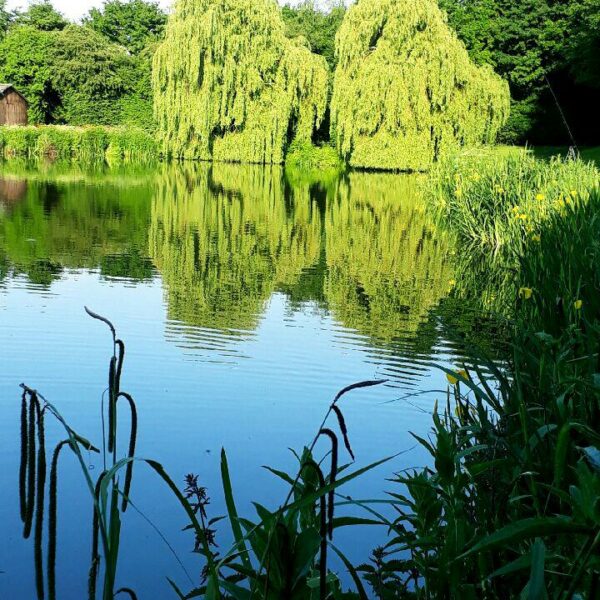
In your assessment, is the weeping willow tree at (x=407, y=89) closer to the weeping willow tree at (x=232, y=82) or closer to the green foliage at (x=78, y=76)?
the weeping willow tree at (x=232, y=82)

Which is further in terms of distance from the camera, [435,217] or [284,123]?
[284,123]

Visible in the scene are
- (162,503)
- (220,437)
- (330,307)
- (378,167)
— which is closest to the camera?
(162,503)

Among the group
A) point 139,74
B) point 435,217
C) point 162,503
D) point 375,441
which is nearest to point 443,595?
point 162,503

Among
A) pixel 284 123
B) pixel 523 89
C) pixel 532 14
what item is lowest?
pixel 284 123

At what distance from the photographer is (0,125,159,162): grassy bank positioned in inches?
1516

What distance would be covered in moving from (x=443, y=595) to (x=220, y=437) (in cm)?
300

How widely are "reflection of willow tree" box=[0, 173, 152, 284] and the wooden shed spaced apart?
2454 centimetres

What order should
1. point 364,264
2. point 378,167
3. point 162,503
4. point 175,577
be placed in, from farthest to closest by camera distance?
point 378,167
point 364,264
point 162,503
point 175,577

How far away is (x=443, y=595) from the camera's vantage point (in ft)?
7.17

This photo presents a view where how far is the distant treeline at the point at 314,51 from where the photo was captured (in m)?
38.9

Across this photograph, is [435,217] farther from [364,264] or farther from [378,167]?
[378,167]

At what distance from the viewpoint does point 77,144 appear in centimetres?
3916

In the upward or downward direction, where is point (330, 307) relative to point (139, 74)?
downward

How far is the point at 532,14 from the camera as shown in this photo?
131ft
